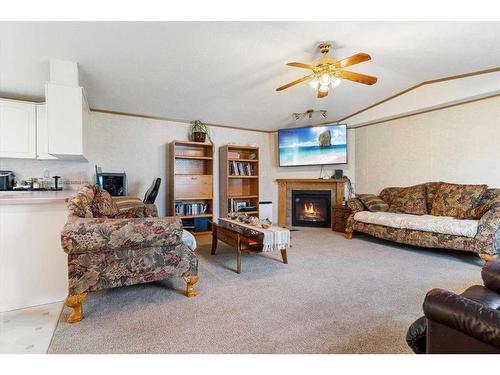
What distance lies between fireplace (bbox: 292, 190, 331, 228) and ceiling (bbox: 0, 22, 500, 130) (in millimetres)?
2114

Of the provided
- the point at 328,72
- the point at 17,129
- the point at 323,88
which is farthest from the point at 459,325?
the point at 17,129

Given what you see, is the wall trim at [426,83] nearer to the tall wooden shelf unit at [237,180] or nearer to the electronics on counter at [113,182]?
the tall wooden shelf unit at [237,180]

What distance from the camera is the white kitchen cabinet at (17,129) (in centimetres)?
324

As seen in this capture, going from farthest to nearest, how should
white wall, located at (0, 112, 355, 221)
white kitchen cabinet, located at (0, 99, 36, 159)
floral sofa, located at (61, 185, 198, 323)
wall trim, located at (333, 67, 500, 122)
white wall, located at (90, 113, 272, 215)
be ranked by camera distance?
white wall, located at (90, 113, 272, 215), white wall, located at (0, 112, 355, 221), wall trim, located at (333, 67, 500, 122), white kitchen cabinet, located at (0, 99, 36, 159), floral sofa, located at (61, 185, 198, 323)

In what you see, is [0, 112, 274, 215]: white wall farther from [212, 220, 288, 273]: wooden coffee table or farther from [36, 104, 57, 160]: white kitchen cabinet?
[212, 220, 288, 273]: wooden coffee table

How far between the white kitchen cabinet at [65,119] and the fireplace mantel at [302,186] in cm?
394

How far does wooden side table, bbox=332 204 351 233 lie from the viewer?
15.9ft

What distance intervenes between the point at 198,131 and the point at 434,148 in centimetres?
411

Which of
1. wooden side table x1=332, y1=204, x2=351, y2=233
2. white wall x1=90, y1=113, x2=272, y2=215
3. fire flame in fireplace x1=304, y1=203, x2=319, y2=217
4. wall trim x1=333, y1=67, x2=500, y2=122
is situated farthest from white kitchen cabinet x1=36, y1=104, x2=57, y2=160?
wall trim x1=333, y1=67, x2=500, y2=122

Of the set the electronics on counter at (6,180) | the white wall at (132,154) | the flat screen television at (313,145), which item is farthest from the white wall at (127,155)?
the flat screen television at (313,145)

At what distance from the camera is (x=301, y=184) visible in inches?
221

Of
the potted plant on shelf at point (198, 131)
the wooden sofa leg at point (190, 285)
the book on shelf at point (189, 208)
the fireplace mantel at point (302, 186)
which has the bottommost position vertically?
the wooden sofa leg at point (190, 285)
